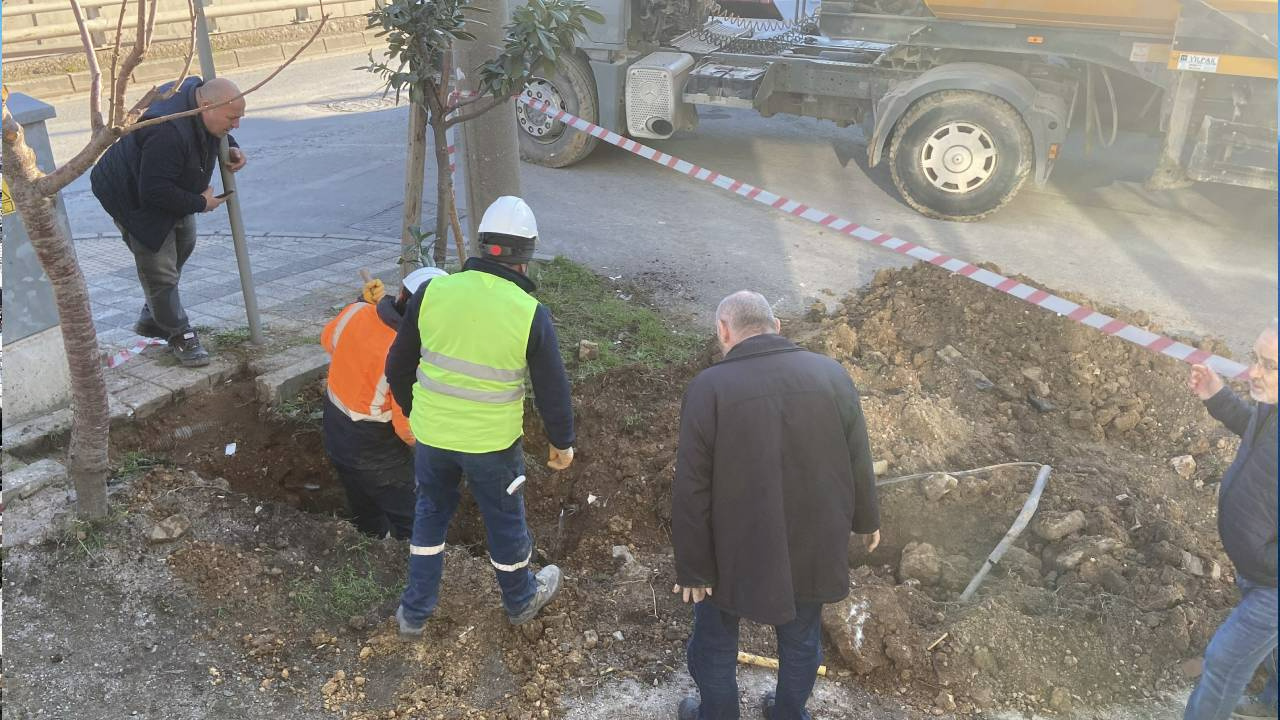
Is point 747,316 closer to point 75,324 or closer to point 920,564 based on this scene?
point 920,564

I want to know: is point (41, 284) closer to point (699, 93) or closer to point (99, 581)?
point (99, 581)

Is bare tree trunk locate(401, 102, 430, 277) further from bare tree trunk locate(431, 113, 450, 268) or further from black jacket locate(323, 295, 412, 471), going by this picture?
black jacket locate(323, 295, 412, 471)

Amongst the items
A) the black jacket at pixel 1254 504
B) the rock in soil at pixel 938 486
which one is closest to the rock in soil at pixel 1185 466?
the rock in soil at pixel 938 486

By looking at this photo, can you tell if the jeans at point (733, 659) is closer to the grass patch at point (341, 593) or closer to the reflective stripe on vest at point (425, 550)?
the reflective stripe on vest at point (425, 550)

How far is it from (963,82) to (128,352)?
690 cm

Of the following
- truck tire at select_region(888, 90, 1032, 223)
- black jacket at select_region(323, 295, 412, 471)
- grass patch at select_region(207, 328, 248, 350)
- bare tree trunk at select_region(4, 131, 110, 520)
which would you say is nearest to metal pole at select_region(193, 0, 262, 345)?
grass patch at select_region(207, 328, 248, 350)

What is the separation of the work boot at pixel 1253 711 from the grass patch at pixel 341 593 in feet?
10.9

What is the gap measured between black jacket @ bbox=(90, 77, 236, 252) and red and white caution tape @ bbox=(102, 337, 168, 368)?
64cm

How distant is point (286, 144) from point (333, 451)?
765 centimetres

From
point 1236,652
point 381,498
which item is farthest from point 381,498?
point 1236,652

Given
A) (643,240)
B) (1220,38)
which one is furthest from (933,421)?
(1220,38)

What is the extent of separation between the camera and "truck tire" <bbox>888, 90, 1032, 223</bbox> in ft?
27.7

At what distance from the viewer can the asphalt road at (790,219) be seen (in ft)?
24.5

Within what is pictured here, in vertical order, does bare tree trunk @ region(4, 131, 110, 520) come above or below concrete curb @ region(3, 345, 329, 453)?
above
